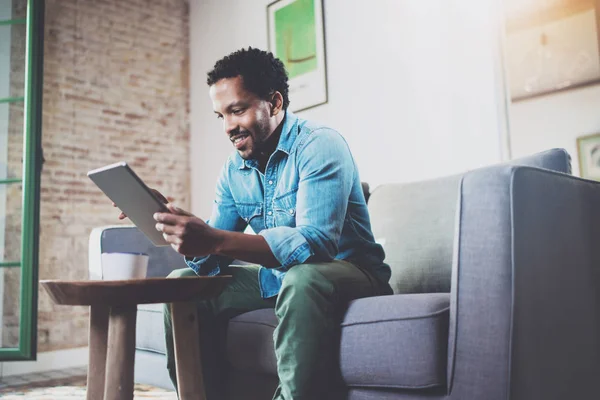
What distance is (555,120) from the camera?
89.0 inches

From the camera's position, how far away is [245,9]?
13.0 ft

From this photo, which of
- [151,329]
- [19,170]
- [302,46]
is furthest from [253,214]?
[19,170]

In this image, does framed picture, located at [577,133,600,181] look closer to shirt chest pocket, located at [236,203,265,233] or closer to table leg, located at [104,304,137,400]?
shirt chest pocket, located at [236,203,265,233]

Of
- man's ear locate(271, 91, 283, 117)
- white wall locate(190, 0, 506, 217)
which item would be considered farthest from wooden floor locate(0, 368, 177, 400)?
white wall locate(190, 0, 506, 217)

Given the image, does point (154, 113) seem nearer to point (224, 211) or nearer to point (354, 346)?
point (224, 211)

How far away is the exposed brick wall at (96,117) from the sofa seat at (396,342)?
250cm

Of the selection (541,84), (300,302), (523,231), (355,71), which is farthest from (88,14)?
(523,231)

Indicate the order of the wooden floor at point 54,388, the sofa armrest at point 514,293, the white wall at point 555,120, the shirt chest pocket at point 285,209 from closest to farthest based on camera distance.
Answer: the sofa armrest at point 514,293
the shirt chest pocket at point 285,209
the white wall at point 555,120
the wooden floor at point 54,388

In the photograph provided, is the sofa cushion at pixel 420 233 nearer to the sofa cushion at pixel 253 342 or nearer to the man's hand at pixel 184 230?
the sofa cushion at pixel 253 342

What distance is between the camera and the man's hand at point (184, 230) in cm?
130

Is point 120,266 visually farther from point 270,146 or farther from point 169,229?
point 270,146

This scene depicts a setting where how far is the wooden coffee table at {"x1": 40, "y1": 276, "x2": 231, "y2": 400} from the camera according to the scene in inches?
52.3

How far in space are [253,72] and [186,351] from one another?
80 centimetres

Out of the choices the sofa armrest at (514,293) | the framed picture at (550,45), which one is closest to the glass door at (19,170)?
the framed picture at (550,45)
